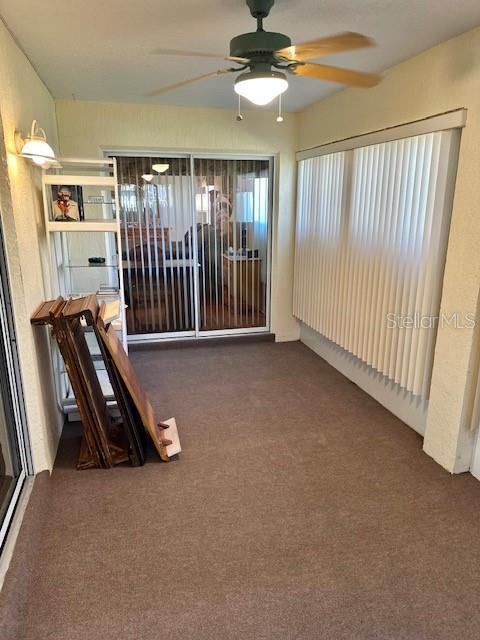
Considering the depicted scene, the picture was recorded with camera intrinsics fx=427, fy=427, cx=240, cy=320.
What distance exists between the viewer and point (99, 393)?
292cm

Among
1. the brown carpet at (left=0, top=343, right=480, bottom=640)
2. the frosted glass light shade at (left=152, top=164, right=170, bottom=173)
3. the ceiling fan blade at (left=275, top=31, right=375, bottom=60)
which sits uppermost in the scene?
the ceiling fan blade at (left=275, top=31, right=375, bottom=60)

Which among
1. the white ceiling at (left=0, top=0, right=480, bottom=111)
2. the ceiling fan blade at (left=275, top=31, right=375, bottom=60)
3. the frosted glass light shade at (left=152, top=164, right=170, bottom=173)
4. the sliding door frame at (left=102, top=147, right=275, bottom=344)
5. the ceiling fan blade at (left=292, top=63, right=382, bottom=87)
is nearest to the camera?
the ceiling fan blade at (left=275, top=31, right=375, bottom=60)

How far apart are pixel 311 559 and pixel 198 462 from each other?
1.01 metres

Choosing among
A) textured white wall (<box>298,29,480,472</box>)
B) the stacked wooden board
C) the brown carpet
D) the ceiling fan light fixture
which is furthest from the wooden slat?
textured white wall (<box>298,29,480,472</box>)

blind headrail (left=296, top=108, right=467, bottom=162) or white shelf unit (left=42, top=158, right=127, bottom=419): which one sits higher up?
blind headrail (left=296, top=108, right=467, bottom=162)

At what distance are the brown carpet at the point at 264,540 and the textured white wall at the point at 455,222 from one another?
11.6 inches

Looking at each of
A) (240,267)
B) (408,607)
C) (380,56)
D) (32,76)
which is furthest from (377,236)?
(32,76)

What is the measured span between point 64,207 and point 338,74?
83.0 inches

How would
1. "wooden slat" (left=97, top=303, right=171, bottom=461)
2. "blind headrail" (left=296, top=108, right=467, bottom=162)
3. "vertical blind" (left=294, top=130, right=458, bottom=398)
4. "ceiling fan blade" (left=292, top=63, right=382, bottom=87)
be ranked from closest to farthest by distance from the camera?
"ceiling fan blade" (left=292, top=63, right=382, bottom=87) → "blind headrail" (left=296, top=108, right=467, bottom=162) → "wooden slat" (left=97, top=303, right=171, bottom=461) → "vertical blind" (left=294, top=130, right=458, bottom=398)

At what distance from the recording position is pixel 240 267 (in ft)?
16.9

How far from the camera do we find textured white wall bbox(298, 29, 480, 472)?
7.91 ft

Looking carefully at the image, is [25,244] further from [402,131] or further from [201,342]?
[201,342]

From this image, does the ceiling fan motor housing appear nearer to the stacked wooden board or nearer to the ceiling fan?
the ceiling fan

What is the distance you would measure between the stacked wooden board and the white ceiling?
5.18ft
